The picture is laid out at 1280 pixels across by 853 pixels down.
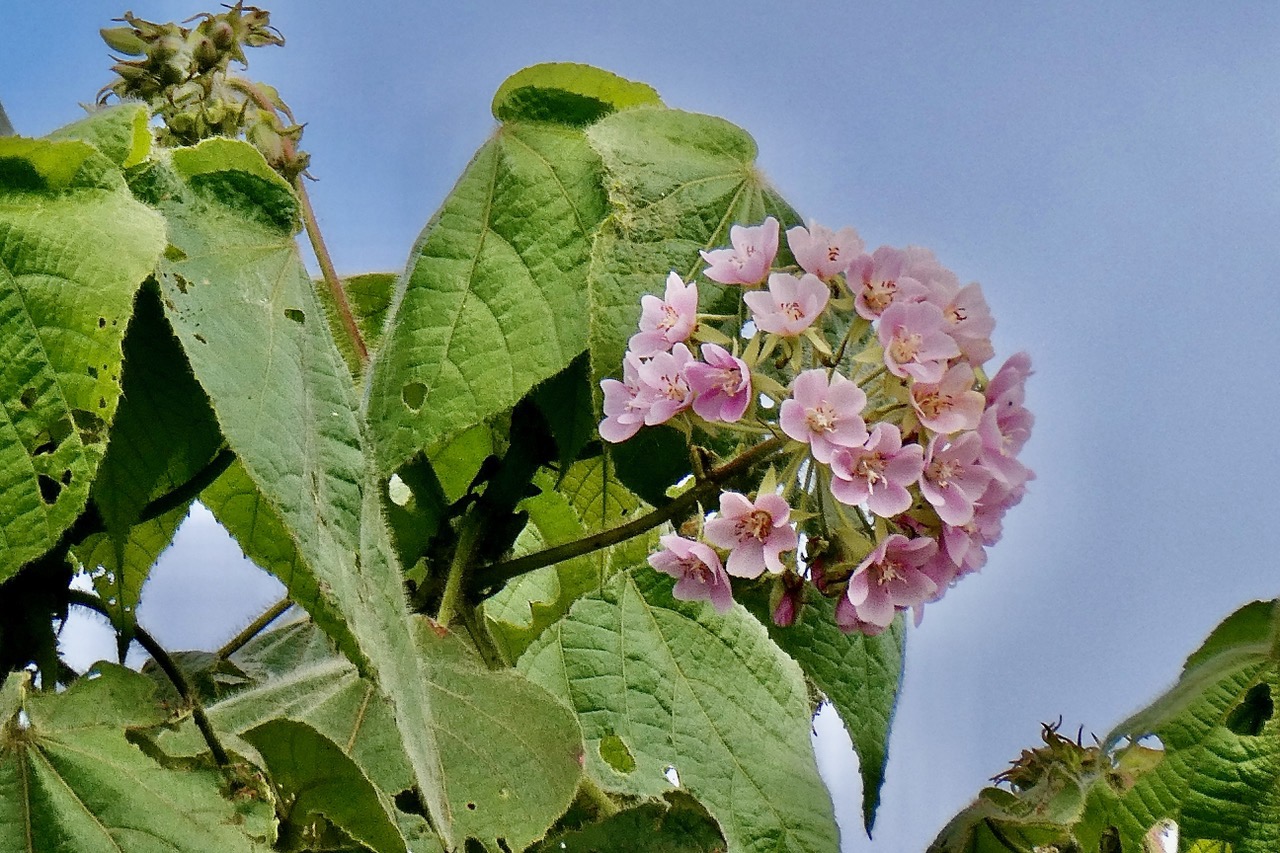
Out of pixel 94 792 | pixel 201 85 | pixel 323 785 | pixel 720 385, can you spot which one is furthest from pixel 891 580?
pixel 201 85

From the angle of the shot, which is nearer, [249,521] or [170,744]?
[170,744]

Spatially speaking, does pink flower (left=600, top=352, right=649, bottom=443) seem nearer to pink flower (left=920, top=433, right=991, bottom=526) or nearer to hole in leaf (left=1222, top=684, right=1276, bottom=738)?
pink flower (left=920, top=433, right=991, bottom=526)

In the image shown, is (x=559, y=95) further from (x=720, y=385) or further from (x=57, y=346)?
(x=57, y=346)

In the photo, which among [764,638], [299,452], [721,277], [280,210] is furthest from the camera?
[764,638]

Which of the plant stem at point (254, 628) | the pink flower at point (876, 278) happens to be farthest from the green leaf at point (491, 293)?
the plant stem at point (254, 628)

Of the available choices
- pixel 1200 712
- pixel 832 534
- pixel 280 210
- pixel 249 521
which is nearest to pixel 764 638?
pixel 832 534

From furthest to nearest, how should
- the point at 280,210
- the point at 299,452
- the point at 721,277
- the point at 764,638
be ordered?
the point at 764,638, the point at 721,277, the point at 280,210, the point at 299,452

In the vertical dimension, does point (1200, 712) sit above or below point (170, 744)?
above

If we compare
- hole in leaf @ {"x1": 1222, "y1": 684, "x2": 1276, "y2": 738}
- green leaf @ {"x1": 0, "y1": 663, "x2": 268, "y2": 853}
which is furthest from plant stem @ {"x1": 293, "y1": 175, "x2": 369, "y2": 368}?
hole in leaf @ {"x1": 1222, "y1": 684, "x2": 1276, "y2": 738}

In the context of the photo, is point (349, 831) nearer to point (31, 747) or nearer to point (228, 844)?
point (228, 844)
